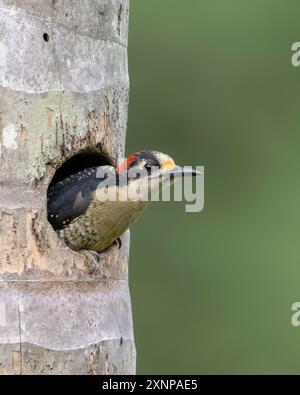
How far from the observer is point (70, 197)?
5812 mm

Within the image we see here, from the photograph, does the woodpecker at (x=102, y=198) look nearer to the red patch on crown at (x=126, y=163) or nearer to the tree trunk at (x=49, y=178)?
the red patch on crown at (x=126, y=163)

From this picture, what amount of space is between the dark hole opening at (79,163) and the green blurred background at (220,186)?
5.31m

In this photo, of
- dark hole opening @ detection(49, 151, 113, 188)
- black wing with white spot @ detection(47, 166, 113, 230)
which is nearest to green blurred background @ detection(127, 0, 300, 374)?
dark hole opening @ detection(49, 151, 113, 188)

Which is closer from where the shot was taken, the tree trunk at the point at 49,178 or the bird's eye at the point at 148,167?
the tree trunk at the point at 49,178

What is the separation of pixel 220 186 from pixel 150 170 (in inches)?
253

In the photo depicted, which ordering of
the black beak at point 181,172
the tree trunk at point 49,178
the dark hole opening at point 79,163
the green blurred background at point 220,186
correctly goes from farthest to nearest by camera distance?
the green blurred background at point 220,186 → the dark hole opening at point 79,163 → the black beak at point 181,172 → the tree trunk at point 49,178

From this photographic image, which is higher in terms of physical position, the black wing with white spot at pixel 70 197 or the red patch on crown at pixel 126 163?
the red patch on crown at pixel 126 163

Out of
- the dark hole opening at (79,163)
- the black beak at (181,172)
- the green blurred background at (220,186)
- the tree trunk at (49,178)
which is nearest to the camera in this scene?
the tree trunk at (49,178)

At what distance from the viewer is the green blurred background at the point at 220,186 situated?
37.9 ft

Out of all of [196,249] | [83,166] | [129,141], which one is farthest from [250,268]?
[83,166]

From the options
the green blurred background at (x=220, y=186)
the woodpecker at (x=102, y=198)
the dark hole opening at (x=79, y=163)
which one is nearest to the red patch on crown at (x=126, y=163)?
the woodpecker at (x=102, y=198)

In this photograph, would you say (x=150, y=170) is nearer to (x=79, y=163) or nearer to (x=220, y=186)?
(x=79, y=163)

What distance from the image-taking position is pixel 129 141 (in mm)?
11734
